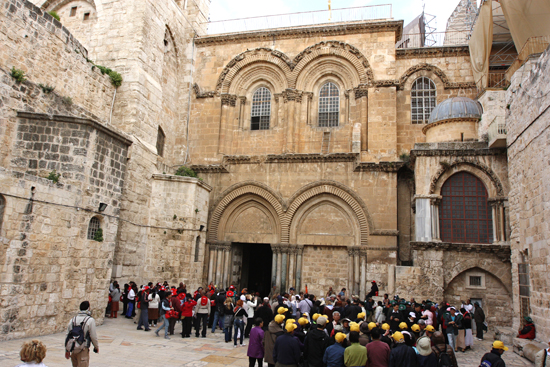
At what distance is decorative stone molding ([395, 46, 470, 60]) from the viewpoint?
65.1 feet

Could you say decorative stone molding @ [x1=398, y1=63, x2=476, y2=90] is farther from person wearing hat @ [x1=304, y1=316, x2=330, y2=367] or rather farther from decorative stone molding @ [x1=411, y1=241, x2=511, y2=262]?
person wearing hat @ [x1=304, y1=316, x2=330, y2=367]

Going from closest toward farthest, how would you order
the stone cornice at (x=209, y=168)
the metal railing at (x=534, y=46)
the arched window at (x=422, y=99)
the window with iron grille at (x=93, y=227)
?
the window with iron grille at (x=93, y=227) < the metal railing at (x=534, y=46) < the arched window at (x=422, y=99) < the stone cornice at (x=209, y=168)

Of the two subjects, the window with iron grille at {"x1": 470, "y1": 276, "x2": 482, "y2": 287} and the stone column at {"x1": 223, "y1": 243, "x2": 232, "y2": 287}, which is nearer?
the window with iron grille at {"x1": 470, "y1": 276, "x2": 482, "y2": 287}

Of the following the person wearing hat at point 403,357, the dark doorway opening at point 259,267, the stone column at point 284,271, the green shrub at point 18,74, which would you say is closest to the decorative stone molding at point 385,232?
the stone column at point 284,271

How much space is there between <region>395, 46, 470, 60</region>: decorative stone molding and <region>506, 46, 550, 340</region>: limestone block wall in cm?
599

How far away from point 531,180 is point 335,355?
9.25 m

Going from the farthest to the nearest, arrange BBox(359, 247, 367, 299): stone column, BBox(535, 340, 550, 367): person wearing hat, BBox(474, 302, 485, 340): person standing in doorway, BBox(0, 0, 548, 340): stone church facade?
BBox(359, 247, 367, 299): stone column < BBox(474, 302, 485, 340): person standing in doorway < BBox(0, 0, 548, 340): stone church facade < BBox(535, 340, 550, 367): person wearing hat

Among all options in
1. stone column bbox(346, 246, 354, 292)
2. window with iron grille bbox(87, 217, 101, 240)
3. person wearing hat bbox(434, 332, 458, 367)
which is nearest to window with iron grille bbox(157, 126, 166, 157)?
window with iron grille bbox(87, 217, 101, 240)

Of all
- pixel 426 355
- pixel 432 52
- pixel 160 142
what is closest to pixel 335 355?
pixel 426 355

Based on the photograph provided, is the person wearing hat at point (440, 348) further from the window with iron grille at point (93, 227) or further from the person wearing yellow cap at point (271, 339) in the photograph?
the window with iron grille at point (93, 227)

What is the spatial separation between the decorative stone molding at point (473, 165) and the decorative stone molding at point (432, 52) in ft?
20.2

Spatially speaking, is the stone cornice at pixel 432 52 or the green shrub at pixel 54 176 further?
the stone cornice at pixel 432 52

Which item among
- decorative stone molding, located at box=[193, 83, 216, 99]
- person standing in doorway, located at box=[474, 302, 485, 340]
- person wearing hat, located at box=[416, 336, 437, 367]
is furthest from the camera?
decorative stone molding, located at box=[193, 83, 216, 99]

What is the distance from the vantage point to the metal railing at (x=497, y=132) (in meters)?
15.1
